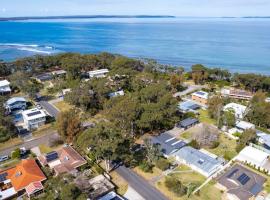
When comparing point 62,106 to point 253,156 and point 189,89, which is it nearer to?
point 189,89

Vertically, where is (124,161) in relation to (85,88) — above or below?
below

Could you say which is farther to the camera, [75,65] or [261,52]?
[261,52]

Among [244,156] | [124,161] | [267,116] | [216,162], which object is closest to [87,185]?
[124,161]

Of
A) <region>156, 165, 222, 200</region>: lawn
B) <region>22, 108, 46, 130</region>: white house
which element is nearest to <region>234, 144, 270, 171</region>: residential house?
<region>156, 165, 222, 200</region>: lawn

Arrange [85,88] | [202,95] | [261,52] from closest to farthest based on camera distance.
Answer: [85,88] < [202,95] < [261,52]

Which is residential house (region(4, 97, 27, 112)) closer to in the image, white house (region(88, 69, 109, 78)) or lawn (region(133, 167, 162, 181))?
white house (region(88, 69, 109, 78))

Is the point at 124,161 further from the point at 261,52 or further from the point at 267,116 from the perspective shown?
the point at 261,52

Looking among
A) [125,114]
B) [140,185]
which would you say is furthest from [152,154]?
[125,114]

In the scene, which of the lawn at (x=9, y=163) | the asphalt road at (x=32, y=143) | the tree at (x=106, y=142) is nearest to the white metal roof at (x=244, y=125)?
the tree at (x=106, y=142)
